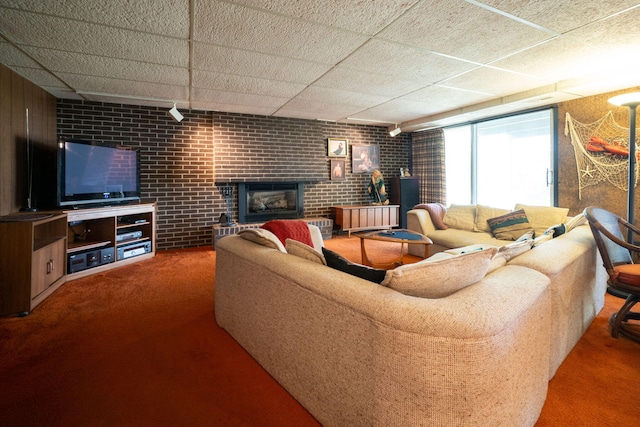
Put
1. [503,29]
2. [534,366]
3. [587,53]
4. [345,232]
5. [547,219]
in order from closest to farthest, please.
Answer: [534,366] < [503,29] < [587,53] < [547,219] < [345,232]

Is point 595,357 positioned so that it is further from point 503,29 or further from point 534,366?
point 503,29

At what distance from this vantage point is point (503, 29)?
2375 millimetres

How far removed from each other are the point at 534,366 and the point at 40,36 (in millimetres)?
3798

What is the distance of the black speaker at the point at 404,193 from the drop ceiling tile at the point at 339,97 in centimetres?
217

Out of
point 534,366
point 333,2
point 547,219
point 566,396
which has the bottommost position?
point 566,396

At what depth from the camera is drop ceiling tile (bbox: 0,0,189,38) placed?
2.01m

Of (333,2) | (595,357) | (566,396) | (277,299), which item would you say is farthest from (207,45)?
(595,357)

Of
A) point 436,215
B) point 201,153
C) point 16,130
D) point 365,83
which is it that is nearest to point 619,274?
point 436,215

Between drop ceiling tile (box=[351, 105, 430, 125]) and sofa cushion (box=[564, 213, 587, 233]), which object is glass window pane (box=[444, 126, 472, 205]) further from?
sofa cushion (box=[564, 213, 587, 233])

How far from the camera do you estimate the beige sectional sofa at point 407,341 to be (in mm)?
921

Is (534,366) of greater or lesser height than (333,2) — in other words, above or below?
below

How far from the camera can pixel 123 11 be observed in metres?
2.11

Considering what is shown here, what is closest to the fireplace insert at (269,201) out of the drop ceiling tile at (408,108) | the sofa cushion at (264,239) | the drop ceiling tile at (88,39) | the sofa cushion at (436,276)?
the drop ceiling tile at (408,108)

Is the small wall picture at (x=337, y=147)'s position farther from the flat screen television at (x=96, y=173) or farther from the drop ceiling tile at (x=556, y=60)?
the drop ceiling tile at (x=556, y=60)
